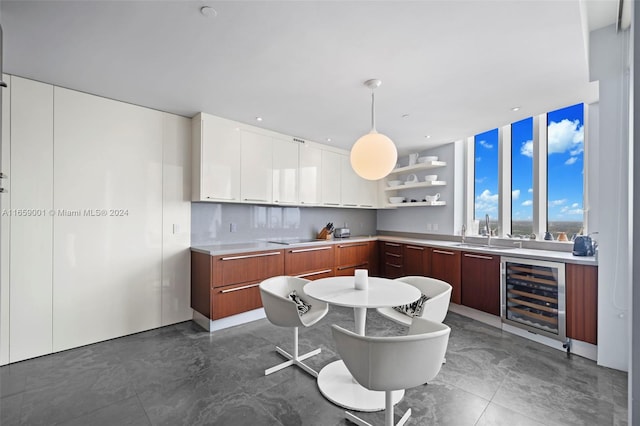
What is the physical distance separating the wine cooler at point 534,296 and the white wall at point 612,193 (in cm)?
32

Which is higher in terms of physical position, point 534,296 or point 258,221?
point 258,221

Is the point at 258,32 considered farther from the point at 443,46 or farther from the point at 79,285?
the point at 79,285

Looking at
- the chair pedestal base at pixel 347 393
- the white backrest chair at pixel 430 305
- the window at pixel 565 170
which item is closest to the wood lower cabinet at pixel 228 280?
the chair pedestal base at pixel 347 393

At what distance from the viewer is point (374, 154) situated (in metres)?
2.35

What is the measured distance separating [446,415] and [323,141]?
3709 mm

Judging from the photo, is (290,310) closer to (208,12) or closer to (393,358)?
(393,358)

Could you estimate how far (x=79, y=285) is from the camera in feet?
9.27

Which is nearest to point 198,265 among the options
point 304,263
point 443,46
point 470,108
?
point 304,263

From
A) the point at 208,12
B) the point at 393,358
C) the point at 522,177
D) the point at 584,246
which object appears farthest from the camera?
the point at 522,177

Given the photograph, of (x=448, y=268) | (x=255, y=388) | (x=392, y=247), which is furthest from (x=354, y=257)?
(x=255, y=388)

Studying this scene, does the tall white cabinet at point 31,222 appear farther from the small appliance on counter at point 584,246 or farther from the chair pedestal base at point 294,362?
the small appliance on counter at point 584,246

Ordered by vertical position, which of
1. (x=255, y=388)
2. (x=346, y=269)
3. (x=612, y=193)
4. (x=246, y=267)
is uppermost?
(x=612, y=193)

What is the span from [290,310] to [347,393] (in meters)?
0.70

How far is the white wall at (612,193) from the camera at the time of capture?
2361 millimetres
